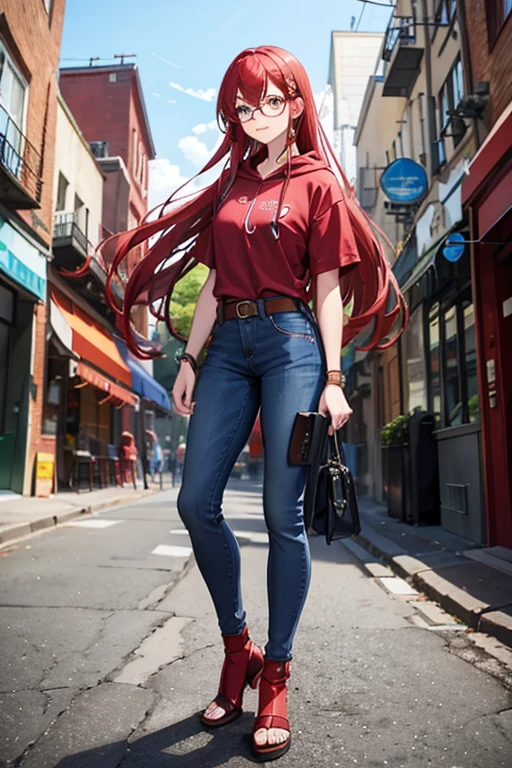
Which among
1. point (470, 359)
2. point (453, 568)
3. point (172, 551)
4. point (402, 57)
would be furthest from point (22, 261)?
point (453, 568)

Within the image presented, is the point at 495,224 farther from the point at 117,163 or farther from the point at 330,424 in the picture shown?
the point at 117,163

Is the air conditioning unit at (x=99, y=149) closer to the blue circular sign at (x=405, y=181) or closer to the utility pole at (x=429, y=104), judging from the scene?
the utility pole at (x=429, y=104)

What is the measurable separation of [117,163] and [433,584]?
20052 millimetres

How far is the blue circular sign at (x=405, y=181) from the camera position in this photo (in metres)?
11.5

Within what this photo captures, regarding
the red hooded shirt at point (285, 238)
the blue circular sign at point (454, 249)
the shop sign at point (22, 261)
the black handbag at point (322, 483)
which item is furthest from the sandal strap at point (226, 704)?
the shop sign at point (22, 261)

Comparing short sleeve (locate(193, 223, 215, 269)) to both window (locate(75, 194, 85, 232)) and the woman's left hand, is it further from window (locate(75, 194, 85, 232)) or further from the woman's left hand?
window (locate(75, 194, 85, 232))

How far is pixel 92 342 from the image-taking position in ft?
50.3

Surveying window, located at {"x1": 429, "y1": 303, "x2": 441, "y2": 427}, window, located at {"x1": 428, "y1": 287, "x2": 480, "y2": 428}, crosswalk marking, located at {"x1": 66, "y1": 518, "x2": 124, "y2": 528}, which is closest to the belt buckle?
window, located at {"x1": 428, "y1": 287, "x2": 480, "y2": 428}

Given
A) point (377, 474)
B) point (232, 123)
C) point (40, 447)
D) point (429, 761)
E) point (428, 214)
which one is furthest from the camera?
point (377, 474)

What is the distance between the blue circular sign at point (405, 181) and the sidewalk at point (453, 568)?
582cm

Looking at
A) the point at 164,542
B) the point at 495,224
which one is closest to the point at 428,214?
the point at 495,224

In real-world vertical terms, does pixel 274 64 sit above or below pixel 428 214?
below

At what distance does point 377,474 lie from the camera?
1588 cm

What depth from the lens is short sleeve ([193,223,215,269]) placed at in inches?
→ 97.6
